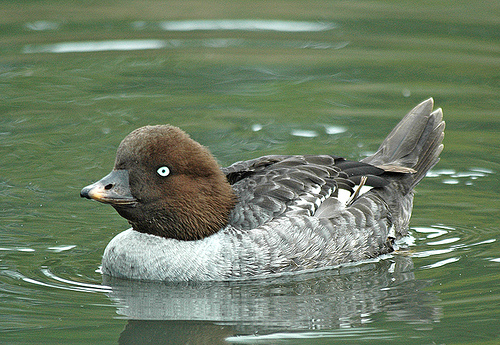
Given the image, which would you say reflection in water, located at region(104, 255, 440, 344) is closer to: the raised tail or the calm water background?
the calm water background

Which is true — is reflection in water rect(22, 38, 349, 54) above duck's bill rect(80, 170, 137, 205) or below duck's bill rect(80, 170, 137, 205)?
above

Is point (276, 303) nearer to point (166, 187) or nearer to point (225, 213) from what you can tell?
point (225, 213)

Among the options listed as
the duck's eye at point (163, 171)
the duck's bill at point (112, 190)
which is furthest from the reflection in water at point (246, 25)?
the duck's bill at point (112, 190)

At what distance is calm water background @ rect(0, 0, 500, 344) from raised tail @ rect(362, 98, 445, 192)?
1.77 ft

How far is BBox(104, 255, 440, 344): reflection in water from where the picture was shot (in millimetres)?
7766

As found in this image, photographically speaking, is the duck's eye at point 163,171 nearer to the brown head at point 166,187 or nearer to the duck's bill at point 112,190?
the brown head at point 166,187

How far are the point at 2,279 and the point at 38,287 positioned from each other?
44 centimetres

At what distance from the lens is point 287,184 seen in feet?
30.6

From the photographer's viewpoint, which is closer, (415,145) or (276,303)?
(276,303)

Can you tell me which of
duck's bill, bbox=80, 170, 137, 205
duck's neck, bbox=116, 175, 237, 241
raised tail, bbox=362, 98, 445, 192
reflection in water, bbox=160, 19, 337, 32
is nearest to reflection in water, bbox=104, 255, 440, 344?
duck's neck, bbox=116, 175, 237, 241

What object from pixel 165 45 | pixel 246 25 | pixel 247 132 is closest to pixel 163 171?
pixel 247 132

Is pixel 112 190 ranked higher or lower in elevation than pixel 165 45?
lower

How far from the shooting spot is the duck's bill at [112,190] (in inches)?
329

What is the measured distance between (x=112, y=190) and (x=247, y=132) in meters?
4.64
